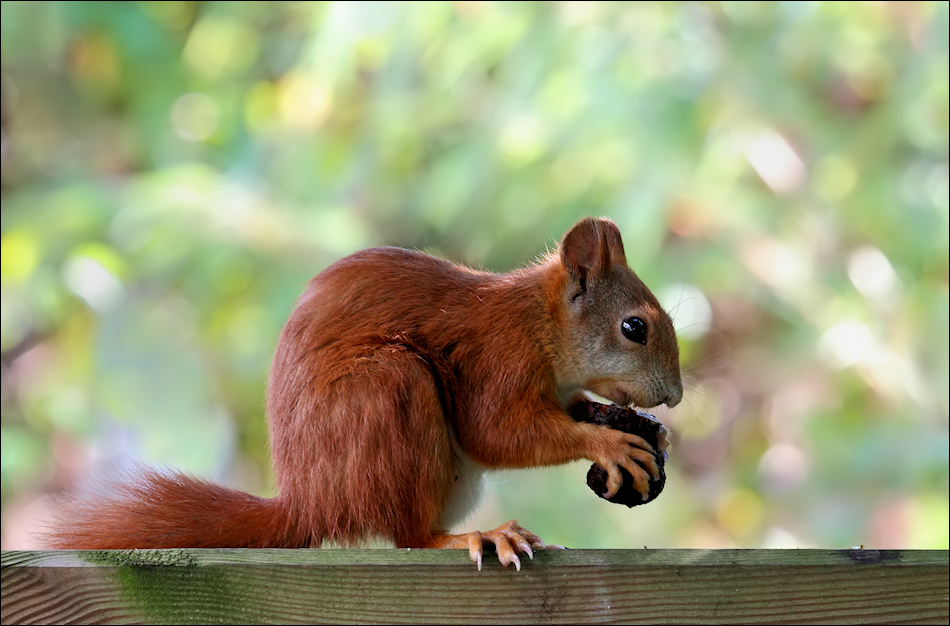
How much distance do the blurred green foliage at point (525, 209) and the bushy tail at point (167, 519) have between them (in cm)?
177

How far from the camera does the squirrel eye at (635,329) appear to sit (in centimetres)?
200

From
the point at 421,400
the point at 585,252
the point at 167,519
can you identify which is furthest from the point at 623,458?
the point at 167,519

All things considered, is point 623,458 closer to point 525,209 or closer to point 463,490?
point 463,490

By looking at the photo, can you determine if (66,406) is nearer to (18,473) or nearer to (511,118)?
(18,473)

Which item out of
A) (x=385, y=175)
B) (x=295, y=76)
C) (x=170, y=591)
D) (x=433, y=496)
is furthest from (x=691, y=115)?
(x=170, y=591)

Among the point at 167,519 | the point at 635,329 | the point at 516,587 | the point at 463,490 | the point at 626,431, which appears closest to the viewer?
the point at 516,587

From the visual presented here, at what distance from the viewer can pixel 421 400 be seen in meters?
1.63

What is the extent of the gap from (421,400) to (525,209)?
2.10 metres

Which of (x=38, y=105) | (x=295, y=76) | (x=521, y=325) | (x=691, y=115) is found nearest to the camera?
(x=521, y=325)

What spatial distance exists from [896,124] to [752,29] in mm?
641

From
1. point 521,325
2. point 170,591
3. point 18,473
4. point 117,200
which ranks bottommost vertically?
point 170,591

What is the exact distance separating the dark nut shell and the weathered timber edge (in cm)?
28

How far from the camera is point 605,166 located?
367cm

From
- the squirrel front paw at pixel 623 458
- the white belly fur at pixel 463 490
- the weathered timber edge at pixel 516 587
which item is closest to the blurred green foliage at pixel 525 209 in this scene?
the white belly fur at pixel 463 490
